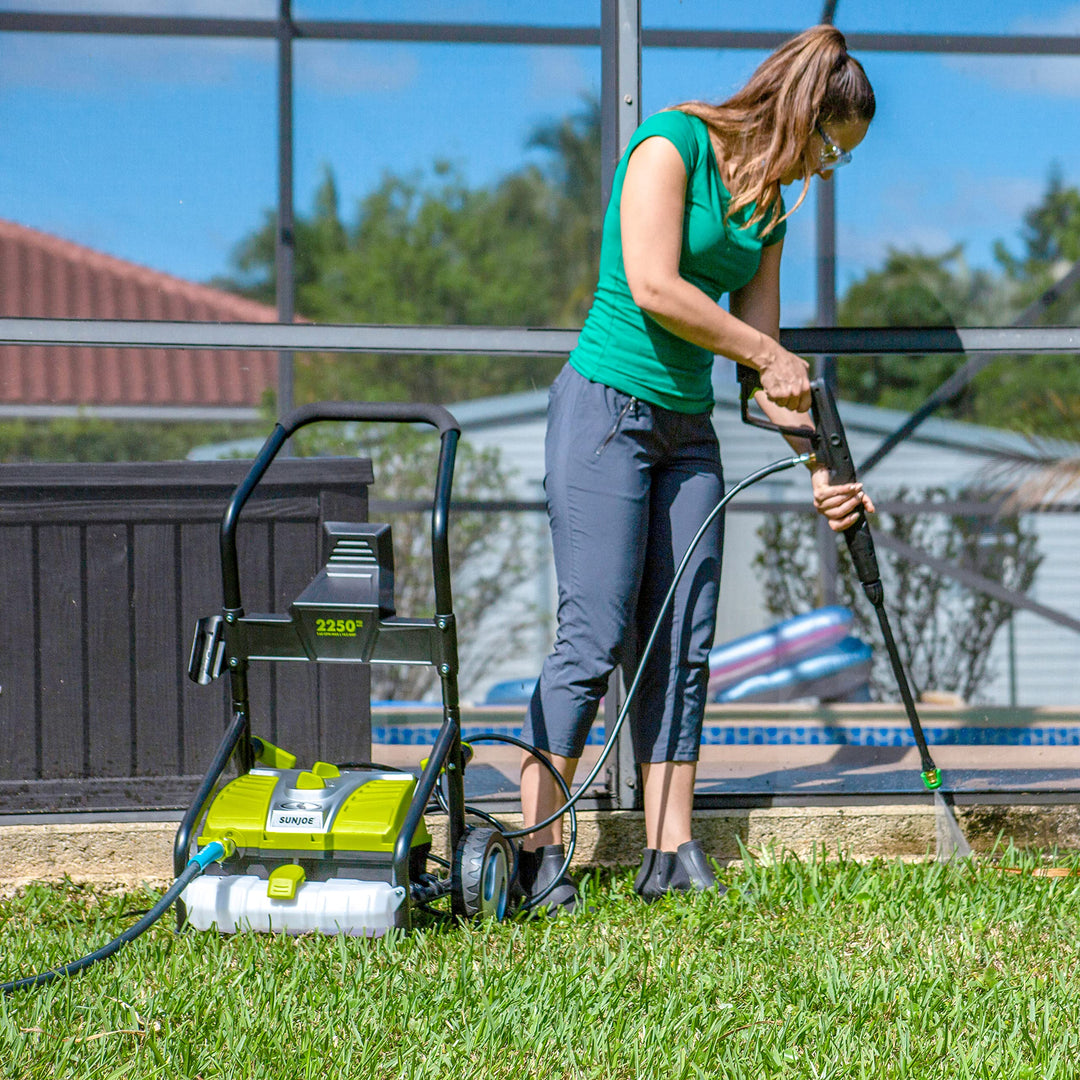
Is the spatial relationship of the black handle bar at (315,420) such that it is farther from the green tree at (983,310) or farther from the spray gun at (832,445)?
the green tree at (983,310)

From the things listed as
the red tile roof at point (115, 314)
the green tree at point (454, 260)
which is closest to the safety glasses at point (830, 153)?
the red tile roof at point (115, 314)

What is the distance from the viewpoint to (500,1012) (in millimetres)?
1698

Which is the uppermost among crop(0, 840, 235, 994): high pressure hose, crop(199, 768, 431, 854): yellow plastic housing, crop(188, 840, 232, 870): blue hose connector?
crop(199, 768, 431, 854): yellow plastic housing

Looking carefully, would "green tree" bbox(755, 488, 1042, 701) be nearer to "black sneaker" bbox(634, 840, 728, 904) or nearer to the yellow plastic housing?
"black sneaker" bbox(634, 840, 728, 904)

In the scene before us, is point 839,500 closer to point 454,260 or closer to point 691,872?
point 691,872

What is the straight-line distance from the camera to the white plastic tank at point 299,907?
74.1 inches

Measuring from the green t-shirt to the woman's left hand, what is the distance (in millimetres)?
283

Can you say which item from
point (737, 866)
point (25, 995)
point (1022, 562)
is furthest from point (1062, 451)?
point (25, 995)

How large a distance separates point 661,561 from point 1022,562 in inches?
144

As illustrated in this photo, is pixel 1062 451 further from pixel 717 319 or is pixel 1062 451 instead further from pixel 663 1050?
pixel 663 1050

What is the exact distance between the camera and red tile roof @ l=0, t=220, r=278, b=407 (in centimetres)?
435

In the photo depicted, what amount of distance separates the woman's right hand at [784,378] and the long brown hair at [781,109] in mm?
262

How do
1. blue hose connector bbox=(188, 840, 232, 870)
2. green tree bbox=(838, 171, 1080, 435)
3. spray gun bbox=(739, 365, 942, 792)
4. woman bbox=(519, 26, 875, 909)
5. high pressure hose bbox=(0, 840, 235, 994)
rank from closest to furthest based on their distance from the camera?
high pressure hose bbox=(0, 840, 235, 994) < blue hose connector bbox=(188, 840, 232, 870) < woman bbox=(519, 26, 875, 909) < spray gun bbox=(739, 365, 942, 792) < green tree bbox=(838, 171, 1080, 435)

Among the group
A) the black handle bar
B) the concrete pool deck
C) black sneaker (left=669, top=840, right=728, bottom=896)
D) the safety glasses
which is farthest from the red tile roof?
black sneaker (left=669, top=840, right=728, bottom=896)
